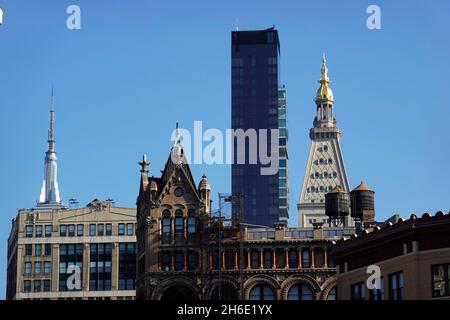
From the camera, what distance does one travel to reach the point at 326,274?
4916 inches

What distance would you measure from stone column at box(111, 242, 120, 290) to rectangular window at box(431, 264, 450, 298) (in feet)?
386

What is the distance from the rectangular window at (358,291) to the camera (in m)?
75.2

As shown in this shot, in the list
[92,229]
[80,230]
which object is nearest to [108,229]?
[92,229]

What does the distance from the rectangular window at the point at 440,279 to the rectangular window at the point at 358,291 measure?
27.5ft

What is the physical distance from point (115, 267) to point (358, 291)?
4305 inches

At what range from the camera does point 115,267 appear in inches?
7146

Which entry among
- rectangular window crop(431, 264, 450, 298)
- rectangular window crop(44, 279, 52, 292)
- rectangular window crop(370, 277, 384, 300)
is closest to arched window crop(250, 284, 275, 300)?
rectangular window crop(370, 277, 384, 300)

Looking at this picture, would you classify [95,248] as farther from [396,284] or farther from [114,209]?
[396,284]

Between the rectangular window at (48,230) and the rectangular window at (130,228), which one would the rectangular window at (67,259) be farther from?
the rectangular window at (130,228)

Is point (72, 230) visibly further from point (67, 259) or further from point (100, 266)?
point (100, 266)

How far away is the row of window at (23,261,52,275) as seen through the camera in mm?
184750

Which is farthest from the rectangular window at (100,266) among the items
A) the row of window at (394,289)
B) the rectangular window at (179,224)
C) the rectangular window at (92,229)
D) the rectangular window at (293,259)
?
the row of window at (394,289)

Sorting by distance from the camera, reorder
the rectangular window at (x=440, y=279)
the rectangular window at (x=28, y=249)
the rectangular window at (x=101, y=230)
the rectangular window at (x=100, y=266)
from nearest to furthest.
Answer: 1. the rectangular window at (x=440, y=279)
2. the rectangular window at (x=100, y=266)
3. the rectangular window at (x=101, y=230)
4. the rectangular window at (x=28, y=249)
